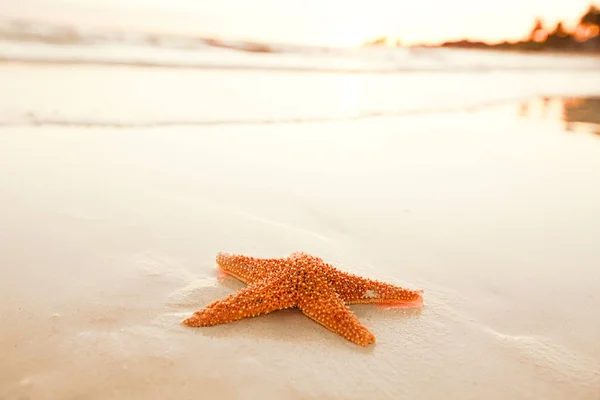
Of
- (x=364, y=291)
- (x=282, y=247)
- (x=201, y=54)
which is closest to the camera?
(x=364, y=291)

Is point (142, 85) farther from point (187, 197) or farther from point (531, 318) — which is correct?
point (531, 318)

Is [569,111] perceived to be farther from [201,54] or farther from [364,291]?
[364,291]

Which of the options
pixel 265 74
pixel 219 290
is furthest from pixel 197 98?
pixel 219 290

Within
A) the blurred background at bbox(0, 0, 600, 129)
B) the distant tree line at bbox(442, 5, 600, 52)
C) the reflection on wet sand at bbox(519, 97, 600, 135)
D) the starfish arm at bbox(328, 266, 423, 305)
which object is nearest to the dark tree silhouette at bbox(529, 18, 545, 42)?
the distant tree line at bbox(442, 5, 600, 52)

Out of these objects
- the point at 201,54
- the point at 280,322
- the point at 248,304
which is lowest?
the point at 280,322

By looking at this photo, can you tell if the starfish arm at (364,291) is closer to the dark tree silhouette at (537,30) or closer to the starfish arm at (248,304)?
the starfish arm at (248,304)

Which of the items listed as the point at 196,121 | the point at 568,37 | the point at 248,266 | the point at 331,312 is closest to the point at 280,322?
the point at 331,312
